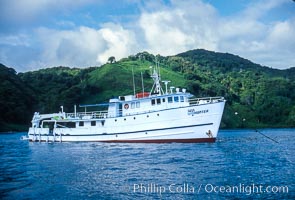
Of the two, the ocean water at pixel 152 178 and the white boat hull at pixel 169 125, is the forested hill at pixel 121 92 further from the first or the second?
the ocean water at pixel 152 178

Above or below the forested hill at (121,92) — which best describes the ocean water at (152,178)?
below

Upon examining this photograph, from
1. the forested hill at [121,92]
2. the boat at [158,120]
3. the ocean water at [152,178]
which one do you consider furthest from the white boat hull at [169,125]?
the forested hill at [121,92]

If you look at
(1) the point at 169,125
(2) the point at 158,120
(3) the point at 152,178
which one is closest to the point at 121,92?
(2) the point at 158,120

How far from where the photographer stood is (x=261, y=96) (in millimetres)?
144625

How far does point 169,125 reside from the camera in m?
41.0

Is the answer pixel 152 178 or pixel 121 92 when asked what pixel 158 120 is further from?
pixel 121 92

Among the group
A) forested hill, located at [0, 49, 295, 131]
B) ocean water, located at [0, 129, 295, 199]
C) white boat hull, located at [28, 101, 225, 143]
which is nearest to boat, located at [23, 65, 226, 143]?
white boat hull, located at [28, 101, 225, 143]

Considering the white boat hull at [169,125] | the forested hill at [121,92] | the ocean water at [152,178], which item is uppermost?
the forested hill at [121,92]

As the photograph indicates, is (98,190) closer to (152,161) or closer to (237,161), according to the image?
(152,161)

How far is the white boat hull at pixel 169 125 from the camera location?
40.0m

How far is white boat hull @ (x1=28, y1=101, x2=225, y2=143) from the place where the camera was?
3997 cm

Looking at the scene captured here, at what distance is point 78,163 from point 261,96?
426 feet

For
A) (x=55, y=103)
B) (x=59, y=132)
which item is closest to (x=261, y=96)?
(x=55, y=103)

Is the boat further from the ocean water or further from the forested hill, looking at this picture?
the forested hill
